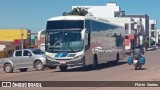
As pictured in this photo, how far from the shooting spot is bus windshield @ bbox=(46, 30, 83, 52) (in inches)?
1131

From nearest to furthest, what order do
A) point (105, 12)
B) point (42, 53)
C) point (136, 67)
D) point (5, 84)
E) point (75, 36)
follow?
point (5, 84) → point (75, 36) → point (136, 67) → point (42, 53) → point (105, 12)

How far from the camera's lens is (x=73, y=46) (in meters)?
28.9

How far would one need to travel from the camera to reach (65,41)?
28.7 m

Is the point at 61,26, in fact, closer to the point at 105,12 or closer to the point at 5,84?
the point at 5,84

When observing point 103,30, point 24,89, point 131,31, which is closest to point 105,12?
point 131,31

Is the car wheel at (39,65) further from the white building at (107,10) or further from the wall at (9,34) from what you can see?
the white building at (107,10)

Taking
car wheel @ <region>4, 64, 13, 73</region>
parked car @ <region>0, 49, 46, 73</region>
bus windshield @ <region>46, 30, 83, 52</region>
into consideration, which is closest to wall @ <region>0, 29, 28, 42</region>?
car wheel @ <region>4, 64, 13, 73</region>

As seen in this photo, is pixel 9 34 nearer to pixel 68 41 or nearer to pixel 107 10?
pixel 107 10

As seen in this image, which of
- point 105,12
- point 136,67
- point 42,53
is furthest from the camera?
point 105,12

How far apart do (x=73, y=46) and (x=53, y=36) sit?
1420 millimetres

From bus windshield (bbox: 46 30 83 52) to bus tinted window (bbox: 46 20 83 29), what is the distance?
0.36 m

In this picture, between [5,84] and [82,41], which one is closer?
[5,84]

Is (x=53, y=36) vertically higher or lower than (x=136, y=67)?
higher

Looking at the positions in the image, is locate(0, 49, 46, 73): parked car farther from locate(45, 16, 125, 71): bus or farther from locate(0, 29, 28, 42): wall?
locate(0, 29, 28, 42): wall
